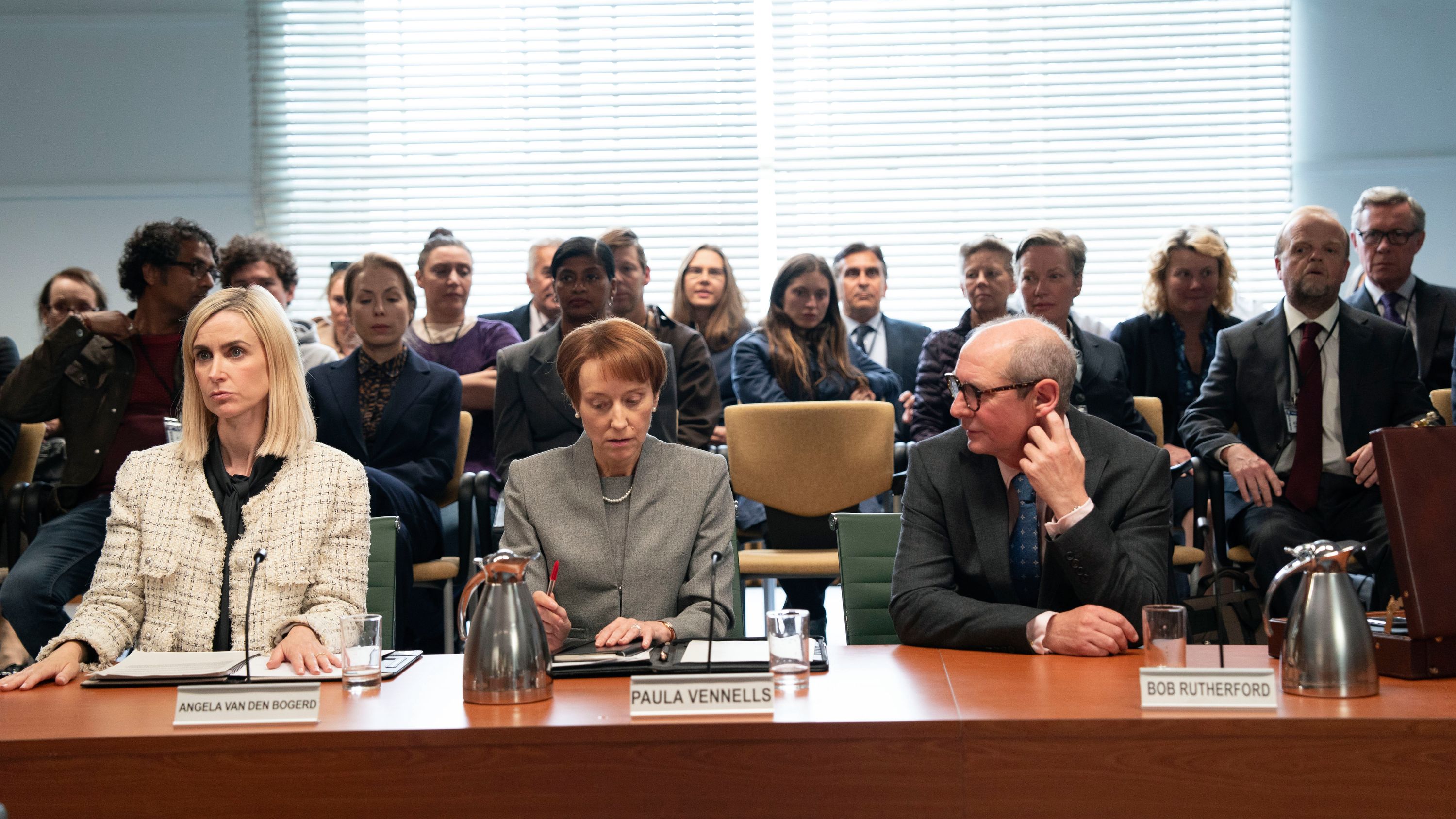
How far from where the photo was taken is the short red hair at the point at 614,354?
2.38 meters

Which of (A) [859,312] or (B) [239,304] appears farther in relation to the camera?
(A) [859,312]

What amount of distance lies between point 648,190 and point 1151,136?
9.33ft

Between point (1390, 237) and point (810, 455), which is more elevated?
point (1390, 237)

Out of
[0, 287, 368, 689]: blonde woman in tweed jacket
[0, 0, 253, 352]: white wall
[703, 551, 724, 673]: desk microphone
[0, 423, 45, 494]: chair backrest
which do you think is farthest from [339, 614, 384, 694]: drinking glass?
[0, 0, 253, 352]: white wall

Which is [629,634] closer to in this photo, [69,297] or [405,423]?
[405,423]

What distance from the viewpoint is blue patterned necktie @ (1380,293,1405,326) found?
189 inches

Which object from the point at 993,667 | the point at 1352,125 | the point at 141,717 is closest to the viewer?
the point at 141,717

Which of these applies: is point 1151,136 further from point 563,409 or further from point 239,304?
point 239,304

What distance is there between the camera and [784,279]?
490 cm

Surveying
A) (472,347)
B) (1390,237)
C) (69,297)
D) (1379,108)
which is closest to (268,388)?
(472,347)

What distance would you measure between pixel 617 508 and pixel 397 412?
1766mm

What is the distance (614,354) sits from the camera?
93.8 inches

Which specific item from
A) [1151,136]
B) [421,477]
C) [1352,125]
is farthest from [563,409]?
[1352,125]

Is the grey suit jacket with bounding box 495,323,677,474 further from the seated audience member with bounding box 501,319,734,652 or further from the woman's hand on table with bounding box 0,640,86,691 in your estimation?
the woman's hand on table with bounding box 0,640,86,691
